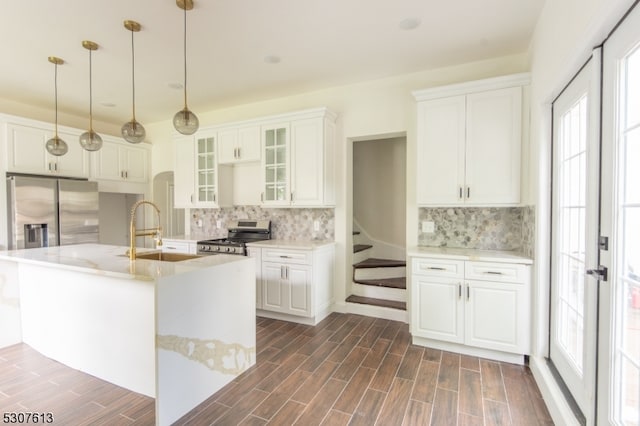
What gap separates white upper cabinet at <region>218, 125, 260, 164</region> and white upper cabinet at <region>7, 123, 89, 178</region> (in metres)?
2.30

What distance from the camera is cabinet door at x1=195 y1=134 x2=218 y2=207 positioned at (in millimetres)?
4516

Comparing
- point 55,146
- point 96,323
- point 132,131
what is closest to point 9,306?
point 96,323

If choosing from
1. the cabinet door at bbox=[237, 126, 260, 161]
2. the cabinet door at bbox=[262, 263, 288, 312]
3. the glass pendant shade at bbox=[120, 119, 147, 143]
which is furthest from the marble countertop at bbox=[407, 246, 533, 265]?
the glass pendant shade at bbox=[120, 119, 147, 143]

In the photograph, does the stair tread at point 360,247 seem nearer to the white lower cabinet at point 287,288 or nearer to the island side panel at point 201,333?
the white lower cabinet at point 287,288

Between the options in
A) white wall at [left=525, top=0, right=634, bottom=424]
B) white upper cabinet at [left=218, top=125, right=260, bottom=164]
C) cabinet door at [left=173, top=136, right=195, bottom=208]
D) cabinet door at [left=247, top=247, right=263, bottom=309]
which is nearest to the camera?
white wall at [left=525, top=0, right=634, bottom=424]

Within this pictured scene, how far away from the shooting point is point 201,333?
2168 mm

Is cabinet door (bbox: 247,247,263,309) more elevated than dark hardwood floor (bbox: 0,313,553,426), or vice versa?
cabinet door (bbox: 247,247,263,309)

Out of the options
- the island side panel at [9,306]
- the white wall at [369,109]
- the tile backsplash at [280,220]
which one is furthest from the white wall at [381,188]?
the island side panel at [9,306]

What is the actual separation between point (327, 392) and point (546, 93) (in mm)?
2804

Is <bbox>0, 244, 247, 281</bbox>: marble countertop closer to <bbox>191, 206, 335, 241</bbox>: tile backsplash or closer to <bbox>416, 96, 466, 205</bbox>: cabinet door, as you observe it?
<bbox>191, 206, 335, 241</bbox>: tile backsplash

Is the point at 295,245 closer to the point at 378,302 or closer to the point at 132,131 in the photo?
the point at 378,302

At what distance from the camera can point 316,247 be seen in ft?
11.7

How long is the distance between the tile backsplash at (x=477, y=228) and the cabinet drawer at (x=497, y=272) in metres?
0.42

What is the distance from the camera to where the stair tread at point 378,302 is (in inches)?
147
